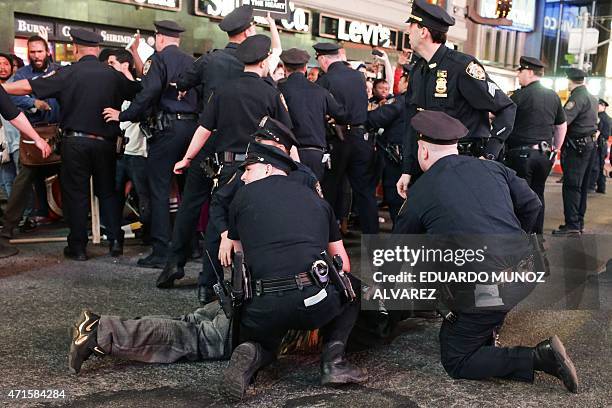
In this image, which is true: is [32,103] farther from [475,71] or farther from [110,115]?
[475,71]

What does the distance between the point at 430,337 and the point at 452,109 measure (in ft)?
5.28

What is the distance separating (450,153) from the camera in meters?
3.88

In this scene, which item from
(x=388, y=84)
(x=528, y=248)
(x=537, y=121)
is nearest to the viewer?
(x=528, y=248)

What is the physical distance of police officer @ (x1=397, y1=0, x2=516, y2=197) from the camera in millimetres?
4891

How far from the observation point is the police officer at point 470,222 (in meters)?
3.62

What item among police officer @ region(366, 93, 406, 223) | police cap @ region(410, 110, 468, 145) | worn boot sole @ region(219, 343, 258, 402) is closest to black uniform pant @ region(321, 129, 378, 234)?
police officer @ region(366, 93, 406, 223)

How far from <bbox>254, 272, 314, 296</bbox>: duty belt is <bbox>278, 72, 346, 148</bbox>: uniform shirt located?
9.95 feet

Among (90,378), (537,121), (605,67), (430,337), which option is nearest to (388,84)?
(537,121)

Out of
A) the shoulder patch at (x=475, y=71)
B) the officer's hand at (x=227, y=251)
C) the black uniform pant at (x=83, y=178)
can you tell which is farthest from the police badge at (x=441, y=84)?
the black uniform pant at (x=83, y=178)

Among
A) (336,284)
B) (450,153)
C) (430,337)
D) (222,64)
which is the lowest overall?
(430,337)

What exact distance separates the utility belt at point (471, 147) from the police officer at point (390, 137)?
7.46ft

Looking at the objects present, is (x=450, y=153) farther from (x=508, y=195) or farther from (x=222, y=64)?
(x=222, y=64)

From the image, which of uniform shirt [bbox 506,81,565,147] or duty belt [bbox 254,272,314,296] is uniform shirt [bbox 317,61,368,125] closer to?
uniform shirt [bbox 506,81,565,147]

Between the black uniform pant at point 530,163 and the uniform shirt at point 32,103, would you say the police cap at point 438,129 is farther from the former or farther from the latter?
the uniform shirt at point 32,103
